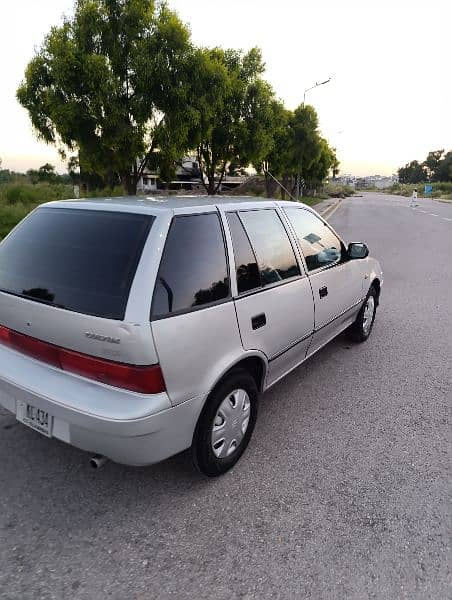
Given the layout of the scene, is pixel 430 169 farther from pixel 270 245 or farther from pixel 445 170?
pixel 270 245

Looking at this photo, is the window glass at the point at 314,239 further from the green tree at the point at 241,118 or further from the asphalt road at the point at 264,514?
the green tree at the point at 241,118

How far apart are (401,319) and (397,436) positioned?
Answer: 9.25 feet

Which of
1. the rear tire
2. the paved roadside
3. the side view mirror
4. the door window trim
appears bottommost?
the paved roadside

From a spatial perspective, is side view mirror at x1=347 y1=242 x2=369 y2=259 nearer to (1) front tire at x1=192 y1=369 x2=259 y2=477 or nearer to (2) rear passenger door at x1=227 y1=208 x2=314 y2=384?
(2) rear passenger door at x1=227 y1=208 x2=314 y2=384

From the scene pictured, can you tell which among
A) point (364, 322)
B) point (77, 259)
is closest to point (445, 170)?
point (364, 322)

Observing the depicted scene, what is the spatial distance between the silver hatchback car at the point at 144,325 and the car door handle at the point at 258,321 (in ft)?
0.04

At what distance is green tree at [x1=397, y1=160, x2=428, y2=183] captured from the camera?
137 meters

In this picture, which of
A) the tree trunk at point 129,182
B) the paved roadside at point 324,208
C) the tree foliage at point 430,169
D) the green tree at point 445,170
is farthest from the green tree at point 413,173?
the tree trunk at point 129,182

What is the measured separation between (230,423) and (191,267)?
958 millimetres

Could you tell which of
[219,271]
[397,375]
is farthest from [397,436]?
[219,271]

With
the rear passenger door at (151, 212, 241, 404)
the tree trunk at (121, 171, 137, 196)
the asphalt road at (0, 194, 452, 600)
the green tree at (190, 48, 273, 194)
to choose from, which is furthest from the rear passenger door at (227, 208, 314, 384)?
the green tree at (190, 48, 273, 194)

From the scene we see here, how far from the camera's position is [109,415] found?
1.88 m

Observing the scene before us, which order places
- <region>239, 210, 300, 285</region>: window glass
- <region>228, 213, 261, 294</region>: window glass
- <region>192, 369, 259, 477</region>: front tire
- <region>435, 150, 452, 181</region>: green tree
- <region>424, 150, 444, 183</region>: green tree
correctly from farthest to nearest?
1. <region>424, 150, 444, 183</region>: green tree
2. <region>435, 150, 452, 181</region>: green tree
3. <region>239, 210, 300, 285</region>: window glass
4. <region>228, 213, 261, 294</region>: window glass
5. <region>192, 369, 259, 477</region>: front tire

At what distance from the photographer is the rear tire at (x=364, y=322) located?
4370 millimetres
